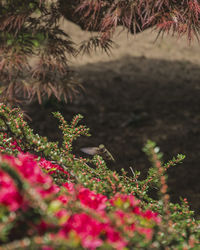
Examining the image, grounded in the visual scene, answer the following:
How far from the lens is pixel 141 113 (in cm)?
414

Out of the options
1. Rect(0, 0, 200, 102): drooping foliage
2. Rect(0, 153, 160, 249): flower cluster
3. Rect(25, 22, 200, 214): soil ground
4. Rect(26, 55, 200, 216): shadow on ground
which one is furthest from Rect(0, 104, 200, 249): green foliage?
Rect(26, 55, 200, 216): shadow on ground

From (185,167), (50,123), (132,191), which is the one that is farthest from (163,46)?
(132,191)

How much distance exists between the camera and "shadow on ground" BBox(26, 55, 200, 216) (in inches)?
121

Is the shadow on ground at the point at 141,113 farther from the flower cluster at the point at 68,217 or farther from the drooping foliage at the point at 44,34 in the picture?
the flower cluster at the point at 68,217

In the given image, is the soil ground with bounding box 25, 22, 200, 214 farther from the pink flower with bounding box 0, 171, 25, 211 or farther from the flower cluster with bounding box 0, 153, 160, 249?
the pink flower with bounding box 0, 171, 25, 211

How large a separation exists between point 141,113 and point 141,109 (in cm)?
16

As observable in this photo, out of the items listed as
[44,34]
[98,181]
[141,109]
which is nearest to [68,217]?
[98,181]

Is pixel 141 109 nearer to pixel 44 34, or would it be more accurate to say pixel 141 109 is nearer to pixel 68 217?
pixel 44 34

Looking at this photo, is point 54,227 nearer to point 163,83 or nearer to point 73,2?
point 73,2

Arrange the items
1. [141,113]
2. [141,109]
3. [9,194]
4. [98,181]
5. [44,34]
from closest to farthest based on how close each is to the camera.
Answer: [9,194], [98,181], [44,34], [141,113], [141,109]

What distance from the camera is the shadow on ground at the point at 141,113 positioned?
3076 mm

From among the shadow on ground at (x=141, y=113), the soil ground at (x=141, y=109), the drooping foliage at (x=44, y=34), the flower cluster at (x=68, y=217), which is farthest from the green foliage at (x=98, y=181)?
the shadow on ground at (x=141, y=113)

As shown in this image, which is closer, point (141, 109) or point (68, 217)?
point (68, 217)

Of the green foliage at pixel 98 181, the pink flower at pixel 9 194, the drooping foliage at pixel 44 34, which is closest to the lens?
the pink flower at pixel 9 194
